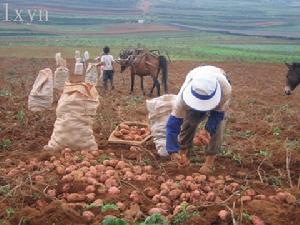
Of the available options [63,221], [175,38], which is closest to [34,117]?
[63,221]

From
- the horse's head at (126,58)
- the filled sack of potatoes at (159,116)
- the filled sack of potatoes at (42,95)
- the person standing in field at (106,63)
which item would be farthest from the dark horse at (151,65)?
the filled sack of potatoes at (159,116)

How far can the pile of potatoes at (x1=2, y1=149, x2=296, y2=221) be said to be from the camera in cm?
505

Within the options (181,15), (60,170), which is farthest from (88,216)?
(181,15)

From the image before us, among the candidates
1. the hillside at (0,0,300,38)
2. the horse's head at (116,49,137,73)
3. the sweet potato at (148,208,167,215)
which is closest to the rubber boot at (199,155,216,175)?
the sweet potato at (148,208,167,215)

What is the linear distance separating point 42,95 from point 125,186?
205 inches

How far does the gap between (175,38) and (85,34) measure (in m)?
8.18

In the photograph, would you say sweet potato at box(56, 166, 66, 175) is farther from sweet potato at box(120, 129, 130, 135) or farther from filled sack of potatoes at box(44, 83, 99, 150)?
sweet potato at box(120, 129, 130, 135)

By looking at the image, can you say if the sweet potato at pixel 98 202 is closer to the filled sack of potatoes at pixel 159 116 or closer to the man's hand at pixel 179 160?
the man's hand at pixel 179 160

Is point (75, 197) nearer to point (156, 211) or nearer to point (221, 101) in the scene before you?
point (156, 211)

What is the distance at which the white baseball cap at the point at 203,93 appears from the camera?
559cm

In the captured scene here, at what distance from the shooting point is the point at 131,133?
7.69m

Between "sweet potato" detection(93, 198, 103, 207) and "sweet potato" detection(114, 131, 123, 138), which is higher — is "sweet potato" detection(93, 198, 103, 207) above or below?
above

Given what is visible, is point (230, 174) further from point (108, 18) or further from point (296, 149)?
point (108, 18)

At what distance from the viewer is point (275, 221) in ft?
14.9
